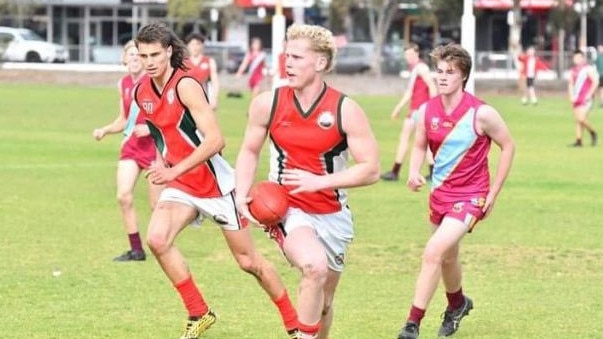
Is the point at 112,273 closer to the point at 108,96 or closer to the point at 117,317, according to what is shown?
the point at 117,317

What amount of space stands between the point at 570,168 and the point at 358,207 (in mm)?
7691

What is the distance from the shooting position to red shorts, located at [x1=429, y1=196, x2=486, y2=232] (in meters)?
10.1

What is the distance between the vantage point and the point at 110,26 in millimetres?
88750

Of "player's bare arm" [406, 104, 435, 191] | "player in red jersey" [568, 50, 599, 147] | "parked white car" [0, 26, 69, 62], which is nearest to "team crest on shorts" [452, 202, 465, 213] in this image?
"player's bare arm" [406, 104, 435, 191]

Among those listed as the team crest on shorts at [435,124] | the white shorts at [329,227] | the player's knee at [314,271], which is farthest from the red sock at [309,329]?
the team crest on shorts at [435,124]

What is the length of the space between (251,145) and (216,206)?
1433mm

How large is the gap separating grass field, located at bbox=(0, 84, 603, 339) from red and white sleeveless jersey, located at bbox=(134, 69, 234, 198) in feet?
3.45

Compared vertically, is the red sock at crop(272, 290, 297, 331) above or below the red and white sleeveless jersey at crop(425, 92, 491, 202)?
below

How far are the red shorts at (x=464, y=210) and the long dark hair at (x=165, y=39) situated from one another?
1.98m

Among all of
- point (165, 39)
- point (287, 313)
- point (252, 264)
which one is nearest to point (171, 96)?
point (165, 39)

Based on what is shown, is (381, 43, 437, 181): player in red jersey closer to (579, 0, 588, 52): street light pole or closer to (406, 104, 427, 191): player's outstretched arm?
(406, 104, 427, 191): player's outstretched arm

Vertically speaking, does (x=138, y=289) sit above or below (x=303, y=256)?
below

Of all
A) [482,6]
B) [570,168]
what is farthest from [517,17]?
[570,168]

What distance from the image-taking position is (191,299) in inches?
397
